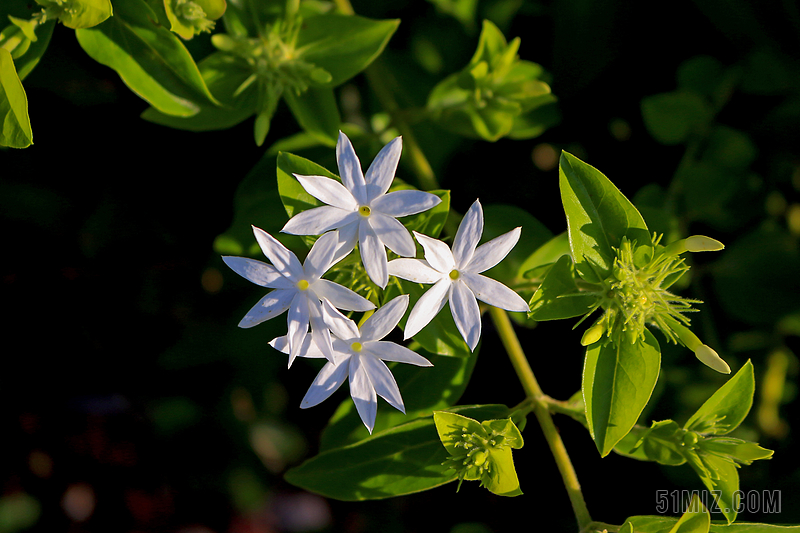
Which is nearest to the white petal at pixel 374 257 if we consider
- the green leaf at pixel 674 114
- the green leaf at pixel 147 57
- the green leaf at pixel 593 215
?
the green leaf at pixel 593 215

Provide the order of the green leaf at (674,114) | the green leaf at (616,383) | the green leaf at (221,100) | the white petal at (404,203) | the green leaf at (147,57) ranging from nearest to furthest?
the white petal at (404,203), the green leaf at (616,383), the green leaf at (147,57), the green leaf at (221,100), the green leaf at (674,114)

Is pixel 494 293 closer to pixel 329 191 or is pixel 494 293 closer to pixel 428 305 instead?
pixel 428 305

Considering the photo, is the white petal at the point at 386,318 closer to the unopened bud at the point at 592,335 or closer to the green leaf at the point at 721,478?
the unopened bud at the point at 592,335

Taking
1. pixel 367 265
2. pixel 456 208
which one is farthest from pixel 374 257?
pixel 456 208

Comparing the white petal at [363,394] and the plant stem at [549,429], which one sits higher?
the white petal at [363,394]

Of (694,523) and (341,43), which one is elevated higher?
(341,43)

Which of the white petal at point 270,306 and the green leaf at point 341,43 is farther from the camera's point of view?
the green leaf at point 341,43

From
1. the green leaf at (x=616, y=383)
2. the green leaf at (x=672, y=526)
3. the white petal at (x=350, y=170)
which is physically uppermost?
the white petal at (x=350, y=170)
